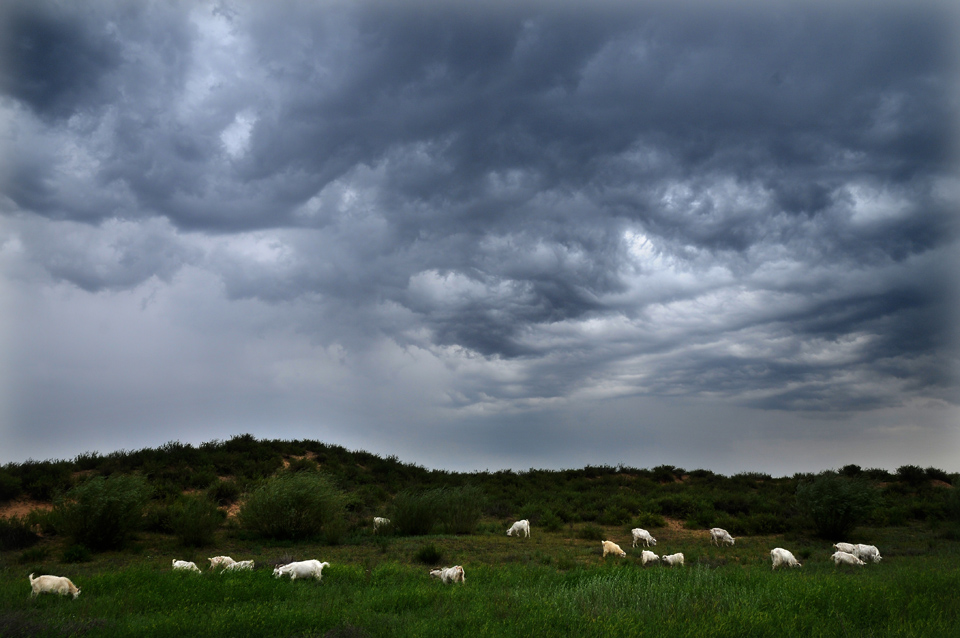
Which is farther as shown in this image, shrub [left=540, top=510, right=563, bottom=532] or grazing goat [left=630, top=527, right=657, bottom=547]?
shrub [left=540, top=510, right=563, bottom=532]

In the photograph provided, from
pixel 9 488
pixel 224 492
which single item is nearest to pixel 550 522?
pixel 224 492

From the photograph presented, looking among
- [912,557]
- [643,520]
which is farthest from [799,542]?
[643,520]

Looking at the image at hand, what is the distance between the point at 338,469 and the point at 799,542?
26.3 metres

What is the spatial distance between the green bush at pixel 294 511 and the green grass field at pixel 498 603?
5334 millimetres

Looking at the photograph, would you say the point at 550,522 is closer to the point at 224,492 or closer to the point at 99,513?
the point at 224,492

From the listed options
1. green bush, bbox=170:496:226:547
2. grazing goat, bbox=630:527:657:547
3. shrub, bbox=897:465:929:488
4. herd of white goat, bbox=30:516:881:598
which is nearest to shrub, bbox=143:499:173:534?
green bush, bbox=170:496:226:547

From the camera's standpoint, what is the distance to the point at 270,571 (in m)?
12.3

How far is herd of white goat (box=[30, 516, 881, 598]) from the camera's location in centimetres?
968

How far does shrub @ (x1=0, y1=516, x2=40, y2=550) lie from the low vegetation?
0.21ft

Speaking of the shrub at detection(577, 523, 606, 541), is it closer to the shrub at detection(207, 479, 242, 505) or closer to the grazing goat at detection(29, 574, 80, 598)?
→ the shrub at detection(207, 479, 242, 505)

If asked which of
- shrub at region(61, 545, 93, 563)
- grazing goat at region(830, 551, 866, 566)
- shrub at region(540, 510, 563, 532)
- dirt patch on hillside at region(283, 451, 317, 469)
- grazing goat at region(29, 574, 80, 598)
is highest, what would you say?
dirt patch on hillside at region(283, 451, 317, 469)

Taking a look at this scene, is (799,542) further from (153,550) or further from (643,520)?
(153,550)

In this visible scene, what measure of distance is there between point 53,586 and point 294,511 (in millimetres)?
9811

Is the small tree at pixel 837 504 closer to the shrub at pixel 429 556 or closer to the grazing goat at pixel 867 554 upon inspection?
the grazing goat at pixel 867 554
